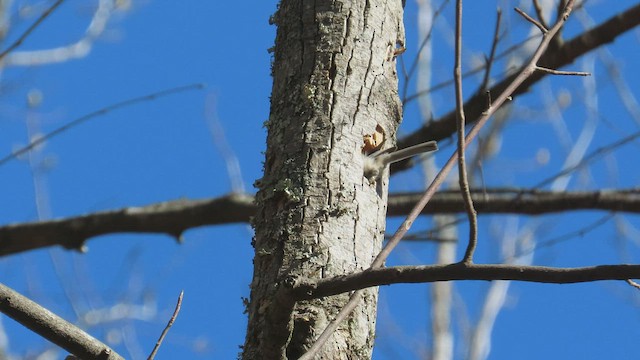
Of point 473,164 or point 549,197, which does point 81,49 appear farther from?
point 549,197

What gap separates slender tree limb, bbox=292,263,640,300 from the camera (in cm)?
112

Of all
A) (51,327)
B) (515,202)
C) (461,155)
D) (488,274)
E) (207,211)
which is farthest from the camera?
(207,211)

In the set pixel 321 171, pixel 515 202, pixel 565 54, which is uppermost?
pixel 565 54

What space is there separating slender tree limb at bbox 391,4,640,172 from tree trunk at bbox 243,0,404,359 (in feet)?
3.41

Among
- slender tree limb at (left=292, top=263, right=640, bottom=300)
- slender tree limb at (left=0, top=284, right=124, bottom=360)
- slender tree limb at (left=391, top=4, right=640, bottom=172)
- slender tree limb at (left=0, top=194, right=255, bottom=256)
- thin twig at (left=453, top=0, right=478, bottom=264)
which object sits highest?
slender tree limb at (left=391, top=4, right=640, bottom=172)

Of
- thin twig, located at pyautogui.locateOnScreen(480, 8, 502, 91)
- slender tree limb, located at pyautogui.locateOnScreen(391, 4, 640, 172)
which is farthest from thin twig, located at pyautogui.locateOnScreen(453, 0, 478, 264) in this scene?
slender tree limb, located at pyautogui.locateOnScreen(391, 4, 640, 172)

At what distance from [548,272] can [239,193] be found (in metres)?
2.34

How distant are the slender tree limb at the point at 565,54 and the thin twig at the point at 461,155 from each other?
1.61m

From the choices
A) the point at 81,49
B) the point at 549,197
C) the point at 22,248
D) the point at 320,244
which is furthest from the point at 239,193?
the point at 81,49

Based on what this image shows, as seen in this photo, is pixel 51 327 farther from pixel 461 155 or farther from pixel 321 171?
pixel 461 155

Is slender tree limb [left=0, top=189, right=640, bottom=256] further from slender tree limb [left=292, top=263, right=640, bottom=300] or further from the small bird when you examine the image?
slender tree limb [left=292, top=263, right=640, bottom=300]

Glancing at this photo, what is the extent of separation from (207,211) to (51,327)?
1.94m

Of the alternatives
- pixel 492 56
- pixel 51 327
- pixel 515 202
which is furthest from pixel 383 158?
pixel 515 202

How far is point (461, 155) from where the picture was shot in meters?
1.30
